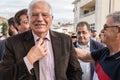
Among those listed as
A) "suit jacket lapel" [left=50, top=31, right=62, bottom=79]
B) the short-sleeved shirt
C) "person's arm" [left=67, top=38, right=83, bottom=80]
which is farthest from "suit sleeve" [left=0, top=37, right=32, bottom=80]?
the short-sleeved shirt

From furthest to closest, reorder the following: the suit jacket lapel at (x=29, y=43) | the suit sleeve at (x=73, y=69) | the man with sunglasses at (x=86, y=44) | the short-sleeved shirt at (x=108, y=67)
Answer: the man with sunglasses at (x=86, y=44)
the short-sleeved shirt at (x=108, y=67)
the suit sleeve at (x=73, y=69)
the suit jacket lapel at (x=29, y=43)

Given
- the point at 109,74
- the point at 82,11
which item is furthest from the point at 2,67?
the point at 82,11

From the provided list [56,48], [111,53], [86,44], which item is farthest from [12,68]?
[86,44]

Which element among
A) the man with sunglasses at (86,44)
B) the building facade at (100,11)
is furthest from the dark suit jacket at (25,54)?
the building facade at (100,11)

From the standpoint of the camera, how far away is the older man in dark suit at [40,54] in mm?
3152

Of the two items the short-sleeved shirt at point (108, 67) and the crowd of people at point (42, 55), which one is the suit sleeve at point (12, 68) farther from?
the short-sleeved shirt at point (108, 67)

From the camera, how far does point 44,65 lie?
3309mm

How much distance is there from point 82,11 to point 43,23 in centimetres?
4201

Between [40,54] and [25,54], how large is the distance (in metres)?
0.22

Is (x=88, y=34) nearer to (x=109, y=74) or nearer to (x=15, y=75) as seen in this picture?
(x=109, y=74)

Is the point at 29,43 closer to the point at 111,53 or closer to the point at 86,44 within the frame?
the point at 111,53

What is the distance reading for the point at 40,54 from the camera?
3143mm

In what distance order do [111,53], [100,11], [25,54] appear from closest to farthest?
[25,54]
[111,53]
[100,11]

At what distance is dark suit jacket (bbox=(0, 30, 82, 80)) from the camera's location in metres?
3.16
